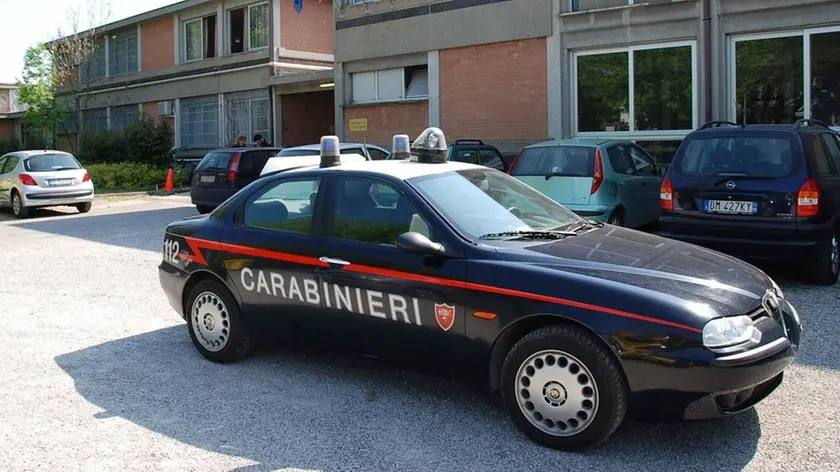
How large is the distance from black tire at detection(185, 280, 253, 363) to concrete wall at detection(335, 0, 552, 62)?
11733 mm

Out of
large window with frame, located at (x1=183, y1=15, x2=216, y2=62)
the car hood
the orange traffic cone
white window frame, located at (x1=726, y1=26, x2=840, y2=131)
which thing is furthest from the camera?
large window with frame, located at (x1=183, y1=15, x2=216, y2=62)

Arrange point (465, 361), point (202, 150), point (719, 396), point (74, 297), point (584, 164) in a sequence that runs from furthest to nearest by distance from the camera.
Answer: point (202, 150) < point (584, 164) < point (74, 297) < point (465, 361) < point (719, 396)

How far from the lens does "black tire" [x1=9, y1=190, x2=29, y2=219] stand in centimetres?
1762

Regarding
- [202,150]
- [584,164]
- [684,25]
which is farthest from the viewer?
[202,150]

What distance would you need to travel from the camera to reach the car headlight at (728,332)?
152 inches

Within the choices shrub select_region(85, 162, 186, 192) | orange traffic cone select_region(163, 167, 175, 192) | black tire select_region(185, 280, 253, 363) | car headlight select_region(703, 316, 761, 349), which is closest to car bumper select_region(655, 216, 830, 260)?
car headlight select_region(703, 316, 761, 349)

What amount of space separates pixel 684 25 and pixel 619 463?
11894mm

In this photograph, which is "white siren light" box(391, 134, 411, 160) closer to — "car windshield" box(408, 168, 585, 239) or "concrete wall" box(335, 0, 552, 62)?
"car windshield" box(408, 168, 585, 239)

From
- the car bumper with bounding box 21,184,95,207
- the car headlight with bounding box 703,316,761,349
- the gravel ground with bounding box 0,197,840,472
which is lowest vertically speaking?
the gravel ground with bounding box 0,197,840,472

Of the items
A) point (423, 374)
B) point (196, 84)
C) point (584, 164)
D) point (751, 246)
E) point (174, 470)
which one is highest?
point (196, 84)

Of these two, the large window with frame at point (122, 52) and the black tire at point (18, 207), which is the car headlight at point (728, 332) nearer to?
the black tire at point (18, 207)

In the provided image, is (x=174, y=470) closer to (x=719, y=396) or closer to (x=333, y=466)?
(x=333, y=466)

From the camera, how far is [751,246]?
7934 millimetres

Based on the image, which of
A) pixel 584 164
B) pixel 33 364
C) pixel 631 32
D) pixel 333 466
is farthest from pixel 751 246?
pixel 631 32
